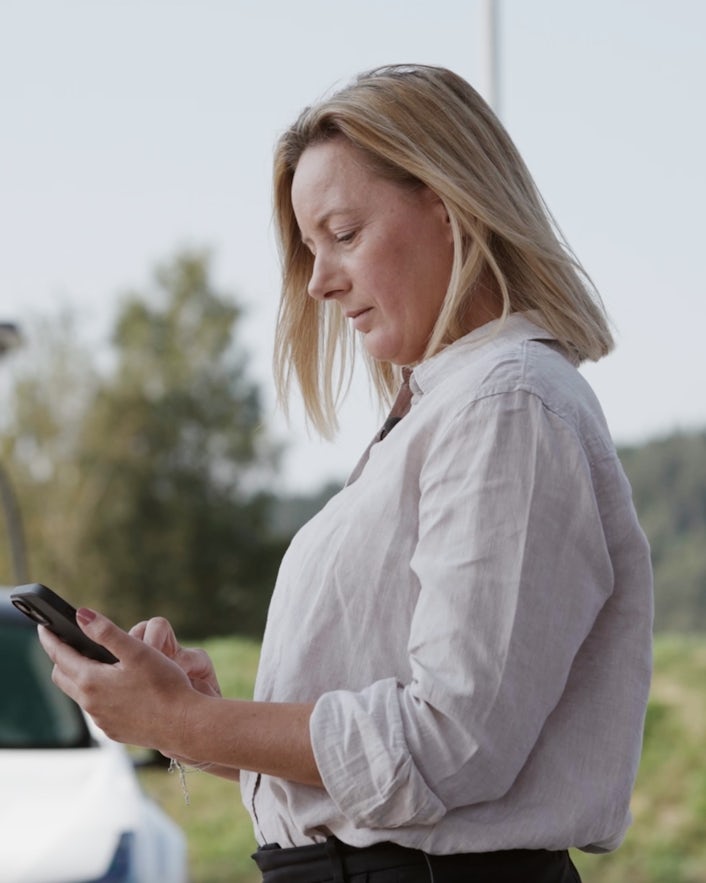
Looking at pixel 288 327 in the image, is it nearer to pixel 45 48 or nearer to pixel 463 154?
pixel 463 154

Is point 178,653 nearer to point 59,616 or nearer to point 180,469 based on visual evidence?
point 59,616

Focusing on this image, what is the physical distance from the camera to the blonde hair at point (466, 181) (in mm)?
1331

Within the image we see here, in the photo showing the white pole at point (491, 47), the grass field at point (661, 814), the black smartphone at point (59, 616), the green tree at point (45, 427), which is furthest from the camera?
the green tree at point (45, 427)

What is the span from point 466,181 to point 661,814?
5962 millimetres

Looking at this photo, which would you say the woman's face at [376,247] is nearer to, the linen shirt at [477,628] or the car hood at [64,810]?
the linen shirt at [477,628]

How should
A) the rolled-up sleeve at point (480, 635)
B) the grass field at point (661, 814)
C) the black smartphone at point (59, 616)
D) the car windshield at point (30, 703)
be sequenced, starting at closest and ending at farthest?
the rolled-up sleeve at point (480, 635) → the black smartphone at point (59, 616) → the car windshield at point (30, 703) → the grass field at point (661, 814)

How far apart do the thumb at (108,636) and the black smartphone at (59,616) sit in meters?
0.05

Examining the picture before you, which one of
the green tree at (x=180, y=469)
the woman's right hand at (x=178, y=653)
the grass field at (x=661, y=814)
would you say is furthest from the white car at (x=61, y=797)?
the green tree at (x=180, y=469)

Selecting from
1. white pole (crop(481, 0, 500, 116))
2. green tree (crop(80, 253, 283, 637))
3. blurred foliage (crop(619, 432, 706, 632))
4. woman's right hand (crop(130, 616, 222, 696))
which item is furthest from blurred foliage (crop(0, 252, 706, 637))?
woman's right hand (crop(130, 616, 222, 696))

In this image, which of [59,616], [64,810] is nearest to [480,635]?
[59,616]

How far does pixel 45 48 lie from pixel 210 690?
59.0 ft

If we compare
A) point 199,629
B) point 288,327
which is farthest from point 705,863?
point 199,629

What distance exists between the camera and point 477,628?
1168 millimetres

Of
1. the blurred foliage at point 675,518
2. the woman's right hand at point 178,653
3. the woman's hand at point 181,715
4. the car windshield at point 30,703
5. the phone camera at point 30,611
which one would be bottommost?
the blurred foliage at point 675,518
